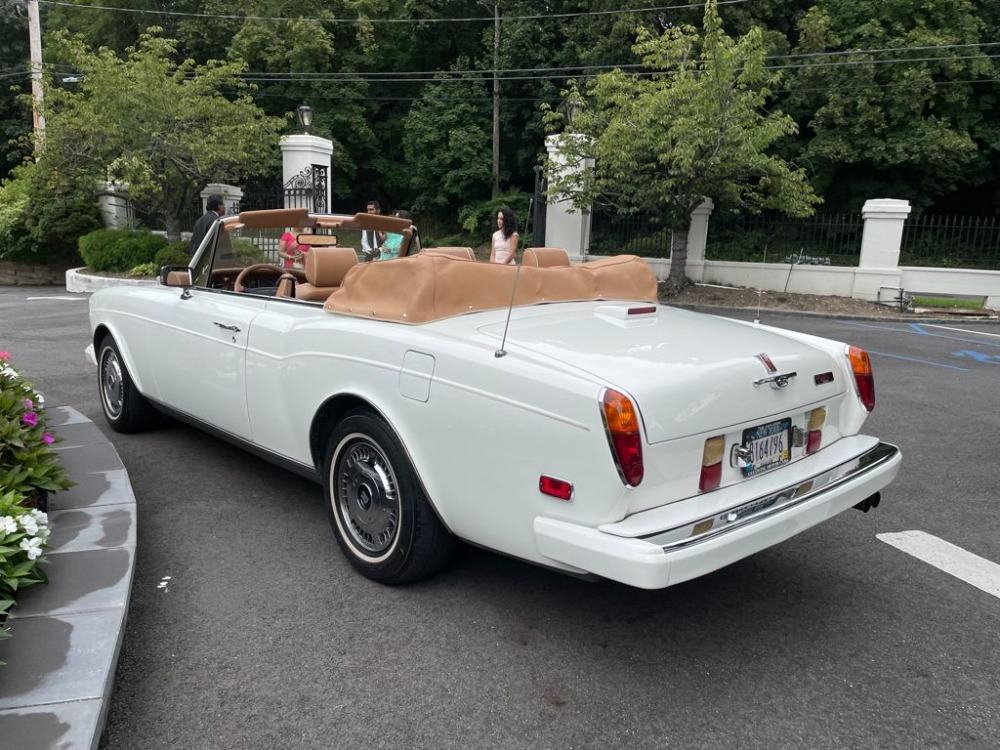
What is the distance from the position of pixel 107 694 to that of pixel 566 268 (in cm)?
280

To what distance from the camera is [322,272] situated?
181 inches

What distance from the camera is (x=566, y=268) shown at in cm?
417

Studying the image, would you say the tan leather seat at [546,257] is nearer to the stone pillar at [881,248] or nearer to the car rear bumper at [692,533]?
the car rear bumper at [692,533]

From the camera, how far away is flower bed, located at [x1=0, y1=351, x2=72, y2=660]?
2.93 m

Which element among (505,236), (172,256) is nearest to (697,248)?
(505,236)

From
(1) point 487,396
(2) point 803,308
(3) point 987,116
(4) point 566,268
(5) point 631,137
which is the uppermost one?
(3) point 987,116

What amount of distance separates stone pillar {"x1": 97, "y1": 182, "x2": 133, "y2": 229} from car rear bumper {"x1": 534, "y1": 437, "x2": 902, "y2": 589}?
2154 cm

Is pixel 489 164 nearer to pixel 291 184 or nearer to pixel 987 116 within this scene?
pixel 291 184

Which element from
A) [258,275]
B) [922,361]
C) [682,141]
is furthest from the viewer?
[682,141]

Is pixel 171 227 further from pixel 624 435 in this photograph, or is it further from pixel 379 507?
pixel 624 435

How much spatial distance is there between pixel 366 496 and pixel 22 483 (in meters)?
1.60

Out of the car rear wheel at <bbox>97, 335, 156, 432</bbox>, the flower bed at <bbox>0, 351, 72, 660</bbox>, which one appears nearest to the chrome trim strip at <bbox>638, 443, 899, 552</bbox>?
the flower bed at <bbox>0, 351, 72, 660</bbox>

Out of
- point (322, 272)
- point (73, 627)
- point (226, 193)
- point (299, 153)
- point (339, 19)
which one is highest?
point (339, 19)

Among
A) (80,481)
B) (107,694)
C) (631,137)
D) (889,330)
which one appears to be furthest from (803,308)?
(107,694)
